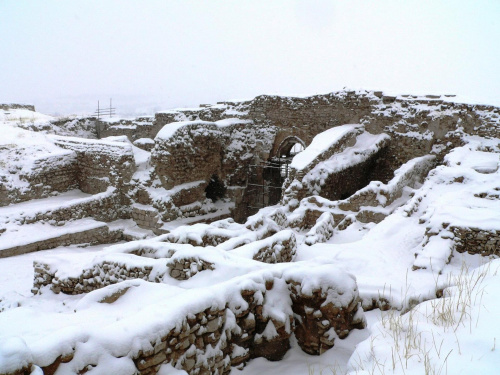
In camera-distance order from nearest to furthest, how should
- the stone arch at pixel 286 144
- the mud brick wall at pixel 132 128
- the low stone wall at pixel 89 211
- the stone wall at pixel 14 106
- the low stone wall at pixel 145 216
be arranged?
the low stone wall at pixel 89 211 < the low stone wall at pixel 145 216 < the stone arch at pixel 286 144 < the mud brick wall at pixel 132 128 < the stone wall at pixel 14 106

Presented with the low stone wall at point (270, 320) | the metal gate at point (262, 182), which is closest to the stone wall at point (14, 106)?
the metal gate at point (262, 182)

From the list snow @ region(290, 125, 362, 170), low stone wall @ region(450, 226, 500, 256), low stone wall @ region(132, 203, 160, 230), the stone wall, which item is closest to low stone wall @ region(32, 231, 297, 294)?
low stone wall @ region(450, 226, 500, 256)

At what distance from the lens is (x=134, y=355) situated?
261 cm

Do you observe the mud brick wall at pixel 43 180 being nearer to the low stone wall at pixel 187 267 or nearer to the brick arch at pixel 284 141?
the brick arch at pixel 284 141

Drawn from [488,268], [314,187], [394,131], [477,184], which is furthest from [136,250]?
[394,131]

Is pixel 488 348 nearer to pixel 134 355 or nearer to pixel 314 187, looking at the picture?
pixel 134 355

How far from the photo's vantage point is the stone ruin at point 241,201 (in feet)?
12.0

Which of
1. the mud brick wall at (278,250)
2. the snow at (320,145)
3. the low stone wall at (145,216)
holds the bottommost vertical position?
the low stone wall at (145,216)

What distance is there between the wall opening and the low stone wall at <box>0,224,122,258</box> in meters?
4.13

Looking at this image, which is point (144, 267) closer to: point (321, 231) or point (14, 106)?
point (321, 231)

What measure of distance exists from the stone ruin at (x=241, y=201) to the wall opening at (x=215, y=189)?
0.14ft

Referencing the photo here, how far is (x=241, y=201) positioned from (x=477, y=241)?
32.5ft

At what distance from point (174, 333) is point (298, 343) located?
1577 millimetres

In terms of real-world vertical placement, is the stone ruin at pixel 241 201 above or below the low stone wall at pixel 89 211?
above
